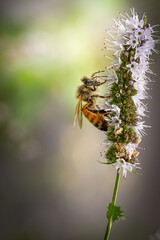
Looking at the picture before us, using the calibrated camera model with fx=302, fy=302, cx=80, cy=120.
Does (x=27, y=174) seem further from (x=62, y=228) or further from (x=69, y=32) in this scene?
(x=69, y=32)

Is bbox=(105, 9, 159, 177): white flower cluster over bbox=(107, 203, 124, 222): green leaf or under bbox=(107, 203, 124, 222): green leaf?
over

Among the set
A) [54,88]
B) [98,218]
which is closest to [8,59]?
[54,88]

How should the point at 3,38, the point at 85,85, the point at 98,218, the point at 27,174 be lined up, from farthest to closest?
1. the point at 98,218
2. the point at 27,174
3. the point at 3,38
4. the point at 85,85

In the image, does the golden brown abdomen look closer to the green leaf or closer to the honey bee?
the honey bee

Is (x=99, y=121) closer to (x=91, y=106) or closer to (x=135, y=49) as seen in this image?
(x=91, y=106)

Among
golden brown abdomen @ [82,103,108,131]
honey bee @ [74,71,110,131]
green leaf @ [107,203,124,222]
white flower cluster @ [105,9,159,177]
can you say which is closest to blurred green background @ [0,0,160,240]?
honey bee @ [74,71,110,131]

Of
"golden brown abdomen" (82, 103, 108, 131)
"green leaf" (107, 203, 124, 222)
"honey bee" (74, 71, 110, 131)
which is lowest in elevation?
"green leaf" (107, 203, 124, 222)

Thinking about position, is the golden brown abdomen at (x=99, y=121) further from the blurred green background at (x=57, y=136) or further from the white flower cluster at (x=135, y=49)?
the blurred green background at (x=57, y=136)

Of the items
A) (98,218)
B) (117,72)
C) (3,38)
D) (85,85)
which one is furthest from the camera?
(98,218)

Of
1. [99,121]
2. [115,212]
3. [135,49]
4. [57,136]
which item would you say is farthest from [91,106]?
[57,136]
